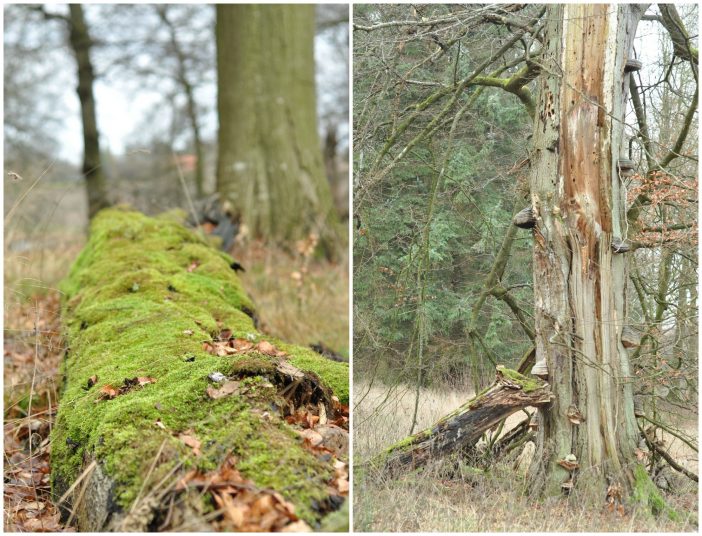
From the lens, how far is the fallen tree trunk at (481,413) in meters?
3.15

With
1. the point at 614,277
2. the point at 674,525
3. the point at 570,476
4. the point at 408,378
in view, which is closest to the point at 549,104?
the point at 614,277

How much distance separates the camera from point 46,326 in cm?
491

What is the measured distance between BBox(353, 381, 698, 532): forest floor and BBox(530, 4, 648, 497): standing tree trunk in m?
0.16

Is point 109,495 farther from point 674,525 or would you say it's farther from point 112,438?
point 674,525

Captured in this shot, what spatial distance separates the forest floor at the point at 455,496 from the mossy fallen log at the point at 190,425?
0.78 ft

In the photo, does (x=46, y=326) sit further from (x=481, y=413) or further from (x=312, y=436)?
(x=481, y=413)

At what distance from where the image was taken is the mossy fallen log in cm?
203

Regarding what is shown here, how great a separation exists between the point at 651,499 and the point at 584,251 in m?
1.21

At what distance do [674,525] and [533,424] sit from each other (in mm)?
754

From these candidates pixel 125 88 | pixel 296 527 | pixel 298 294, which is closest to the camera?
pixel 296 527

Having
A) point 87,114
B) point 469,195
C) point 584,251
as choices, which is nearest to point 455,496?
point 584,251

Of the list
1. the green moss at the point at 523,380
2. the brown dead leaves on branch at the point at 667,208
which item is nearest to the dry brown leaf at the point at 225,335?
the green moss at the point at 523,380

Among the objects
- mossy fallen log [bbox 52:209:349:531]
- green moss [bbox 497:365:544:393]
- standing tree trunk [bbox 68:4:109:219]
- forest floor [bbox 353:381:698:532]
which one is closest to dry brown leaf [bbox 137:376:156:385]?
mossy fallen log [bbox 52:209:349:531]

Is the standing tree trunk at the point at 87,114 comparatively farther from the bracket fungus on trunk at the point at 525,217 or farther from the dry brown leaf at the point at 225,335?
the bracket fungus on trunk at the point at 525,217
